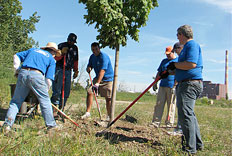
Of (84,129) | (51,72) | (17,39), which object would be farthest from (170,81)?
(17,39)

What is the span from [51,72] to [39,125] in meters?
1.00

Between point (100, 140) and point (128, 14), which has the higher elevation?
point (128, 14)

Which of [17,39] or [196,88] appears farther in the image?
[17,39]

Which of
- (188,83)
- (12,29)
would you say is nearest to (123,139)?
(188,83)

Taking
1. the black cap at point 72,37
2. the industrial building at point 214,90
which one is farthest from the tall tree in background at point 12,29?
the industrial building at point 214,90

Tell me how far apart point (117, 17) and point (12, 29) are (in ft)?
83.6

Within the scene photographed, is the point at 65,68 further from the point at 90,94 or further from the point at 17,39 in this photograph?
the point at 17,39

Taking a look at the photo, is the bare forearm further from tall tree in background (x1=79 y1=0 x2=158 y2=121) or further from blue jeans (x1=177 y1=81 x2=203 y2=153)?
blue jeans (x1=177 y1=81 x2=203 y2=153)

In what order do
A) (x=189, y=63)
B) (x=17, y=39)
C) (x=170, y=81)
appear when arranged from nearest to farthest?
(x=189, y=63)
(x=170, y=81)
(x=17, y=39)

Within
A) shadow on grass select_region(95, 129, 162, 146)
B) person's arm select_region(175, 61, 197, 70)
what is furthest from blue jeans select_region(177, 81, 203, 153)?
shadow on grass select_region(95, 129, 162, 146)

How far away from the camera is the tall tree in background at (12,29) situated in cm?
2192

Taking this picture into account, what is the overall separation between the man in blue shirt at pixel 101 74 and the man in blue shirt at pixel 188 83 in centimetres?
210

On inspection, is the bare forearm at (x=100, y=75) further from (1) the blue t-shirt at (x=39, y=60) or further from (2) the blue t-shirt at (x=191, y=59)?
(2) the blue t-shirt at (x=191, y=59)

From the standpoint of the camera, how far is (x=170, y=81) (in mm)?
5426
